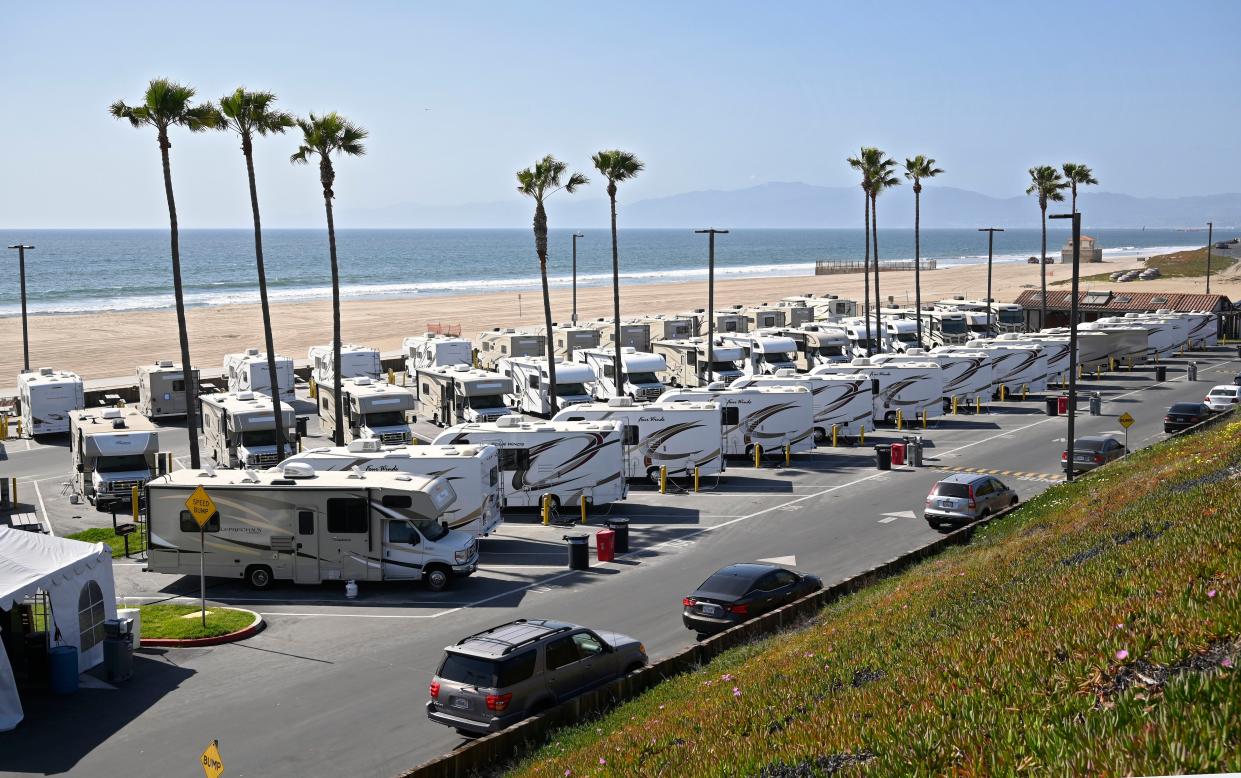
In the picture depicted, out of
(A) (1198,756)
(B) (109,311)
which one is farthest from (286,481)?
(B) (109,311)

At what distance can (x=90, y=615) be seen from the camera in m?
18.8

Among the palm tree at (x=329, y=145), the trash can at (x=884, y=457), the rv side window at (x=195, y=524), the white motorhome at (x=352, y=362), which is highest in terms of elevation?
the palm tree at (x=329, y=145)

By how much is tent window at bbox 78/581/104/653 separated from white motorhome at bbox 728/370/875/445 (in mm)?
24663

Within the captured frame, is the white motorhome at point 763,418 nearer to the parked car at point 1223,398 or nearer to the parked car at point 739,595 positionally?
the parked car at point 739,595

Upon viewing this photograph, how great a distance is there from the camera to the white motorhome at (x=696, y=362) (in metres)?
49.7

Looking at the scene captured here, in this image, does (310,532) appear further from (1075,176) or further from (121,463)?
(1075,176)

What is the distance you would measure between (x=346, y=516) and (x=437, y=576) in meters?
2.20

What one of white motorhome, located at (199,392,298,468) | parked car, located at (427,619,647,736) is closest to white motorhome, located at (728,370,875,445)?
white motorhome, located at (199,392,298,468)

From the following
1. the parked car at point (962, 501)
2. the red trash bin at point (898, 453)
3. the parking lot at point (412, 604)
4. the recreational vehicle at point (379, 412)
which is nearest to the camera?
the parking lot at point (412, 604)

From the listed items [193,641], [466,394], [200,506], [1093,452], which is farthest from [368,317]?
[193,641]

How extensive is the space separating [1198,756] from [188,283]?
158 meters

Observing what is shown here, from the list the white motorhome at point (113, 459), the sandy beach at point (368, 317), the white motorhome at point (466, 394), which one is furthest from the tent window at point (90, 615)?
the sandy beach at point (368, 317)

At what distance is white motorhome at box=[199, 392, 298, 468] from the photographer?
34781 millimetres

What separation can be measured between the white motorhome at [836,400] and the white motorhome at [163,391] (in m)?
21.8
